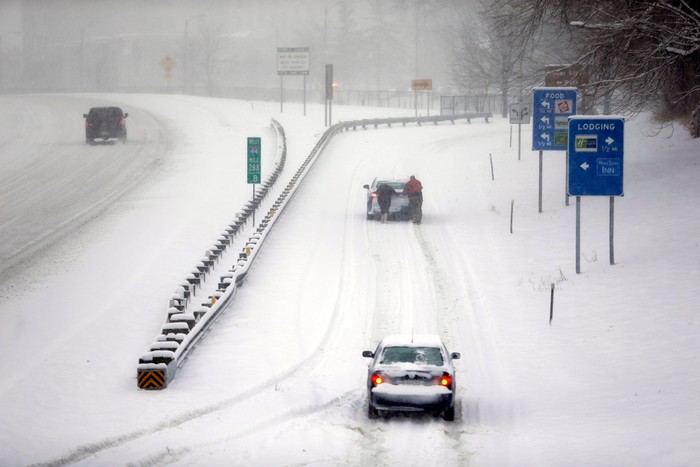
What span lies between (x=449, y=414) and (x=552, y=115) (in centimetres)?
1696

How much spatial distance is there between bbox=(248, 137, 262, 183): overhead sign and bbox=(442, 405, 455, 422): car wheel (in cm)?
1831

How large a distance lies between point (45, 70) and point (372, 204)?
14268cm

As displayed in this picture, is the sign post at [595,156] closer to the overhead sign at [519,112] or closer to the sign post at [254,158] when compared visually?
the sign post at [254,158]

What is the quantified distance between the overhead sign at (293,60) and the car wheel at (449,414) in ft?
196

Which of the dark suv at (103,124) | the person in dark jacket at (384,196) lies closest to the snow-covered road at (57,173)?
the dark suv at (103,124)

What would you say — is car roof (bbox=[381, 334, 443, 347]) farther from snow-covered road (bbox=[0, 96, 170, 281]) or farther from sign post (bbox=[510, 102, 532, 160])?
sign post (bbox=[510, 102, 532, 160])

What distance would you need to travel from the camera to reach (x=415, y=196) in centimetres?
3183

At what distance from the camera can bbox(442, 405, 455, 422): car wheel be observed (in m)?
14.3

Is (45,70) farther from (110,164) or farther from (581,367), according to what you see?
(581,367)

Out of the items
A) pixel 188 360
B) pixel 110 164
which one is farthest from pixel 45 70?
pixel 188 360

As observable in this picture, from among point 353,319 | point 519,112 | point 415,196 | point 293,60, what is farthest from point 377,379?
point 293,60

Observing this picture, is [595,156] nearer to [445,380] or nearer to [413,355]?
[413,355]

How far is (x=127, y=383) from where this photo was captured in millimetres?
16828

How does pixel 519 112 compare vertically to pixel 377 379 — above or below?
above
